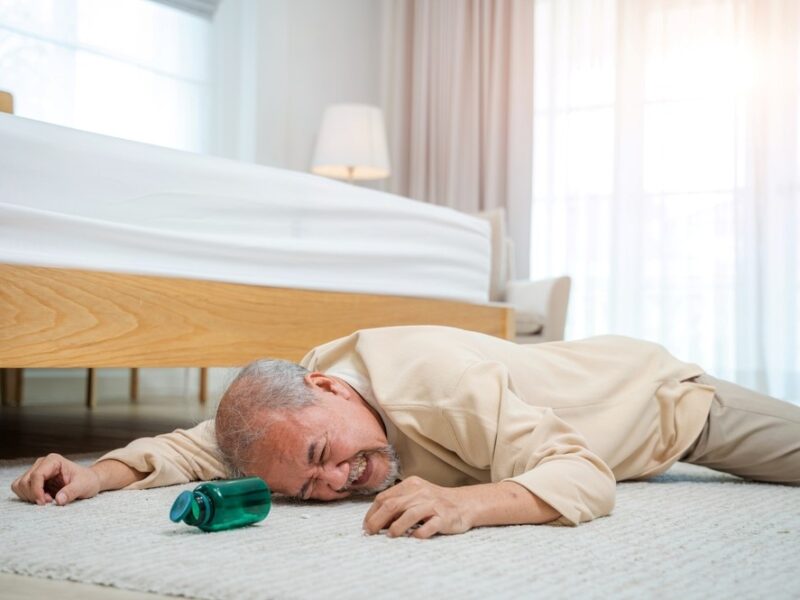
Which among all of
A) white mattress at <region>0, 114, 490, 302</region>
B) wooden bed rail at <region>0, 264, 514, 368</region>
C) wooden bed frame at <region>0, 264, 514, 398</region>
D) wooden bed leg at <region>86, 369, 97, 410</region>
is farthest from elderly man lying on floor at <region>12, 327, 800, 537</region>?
wooden bed leg at <region>86, 369, 97, 410</region>

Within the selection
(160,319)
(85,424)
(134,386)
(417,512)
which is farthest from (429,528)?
(134,386)

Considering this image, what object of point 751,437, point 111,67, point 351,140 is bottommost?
point 751,437

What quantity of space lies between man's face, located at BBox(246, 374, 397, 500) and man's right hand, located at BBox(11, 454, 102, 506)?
0.26m

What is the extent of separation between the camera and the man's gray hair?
126 cm

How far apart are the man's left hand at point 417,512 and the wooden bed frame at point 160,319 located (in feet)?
1.04

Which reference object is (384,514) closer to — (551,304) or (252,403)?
(252,403)

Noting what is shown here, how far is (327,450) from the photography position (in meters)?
1.26

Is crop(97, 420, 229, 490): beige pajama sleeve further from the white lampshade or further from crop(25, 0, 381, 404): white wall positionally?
the white lampshade

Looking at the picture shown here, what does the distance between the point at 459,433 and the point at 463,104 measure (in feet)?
13.2

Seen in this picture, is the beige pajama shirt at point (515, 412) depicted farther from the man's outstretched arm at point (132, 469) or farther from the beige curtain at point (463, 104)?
the beige curtain at point (463, 104)

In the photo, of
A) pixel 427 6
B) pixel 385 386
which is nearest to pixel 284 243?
pixel 385 386

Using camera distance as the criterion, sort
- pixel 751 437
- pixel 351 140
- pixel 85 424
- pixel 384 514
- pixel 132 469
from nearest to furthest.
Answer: pixel 384 514 → pixel 132 469 → pixel 751 437 → pixel 85 424 → pixel 351 140

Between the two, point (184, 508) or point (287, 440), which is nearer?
point (184, 508)

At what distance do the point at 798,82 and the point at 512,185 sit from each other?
1352 mm
